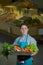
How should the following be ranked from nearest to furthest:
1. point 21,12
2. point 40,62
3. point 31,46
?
point 31,46
point 40,62
point 21,12

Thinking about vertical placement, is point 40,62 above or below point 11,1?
below

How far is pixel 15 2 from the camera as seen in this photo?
1084 centimetres

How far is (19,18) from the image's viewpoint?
34.3 feet

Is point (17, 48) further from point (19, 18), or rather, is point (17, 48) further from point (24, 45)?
point (19, 18)

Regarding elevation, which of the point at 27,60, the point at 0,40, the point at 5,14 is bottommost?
the point at 0,40

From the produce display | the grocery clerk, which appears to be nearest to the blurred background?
the grocery clerk

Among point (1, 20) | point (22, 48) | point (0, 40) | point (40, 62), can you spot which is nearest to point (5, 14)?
point (1, 20)

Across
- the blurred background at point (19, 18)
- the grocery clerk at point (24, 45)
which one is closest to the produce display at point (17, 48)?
the grocery clerk at point (24, 45)

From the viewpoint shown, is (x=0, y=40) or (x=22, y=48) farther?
(x=0, y=40)

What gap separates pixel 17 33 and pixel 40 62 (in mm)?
2600

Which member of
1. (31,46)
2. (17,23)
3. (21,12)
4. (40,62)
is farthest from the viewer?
(21,12)

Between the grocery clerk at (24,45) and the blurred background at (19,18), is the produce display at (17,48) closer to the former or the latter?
the grocery clerk at (24,45)

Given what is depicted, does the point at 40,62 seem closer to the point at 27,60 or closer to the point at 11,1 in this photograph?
the point at 27,60

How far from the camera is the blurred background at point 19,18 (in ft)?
32.0
